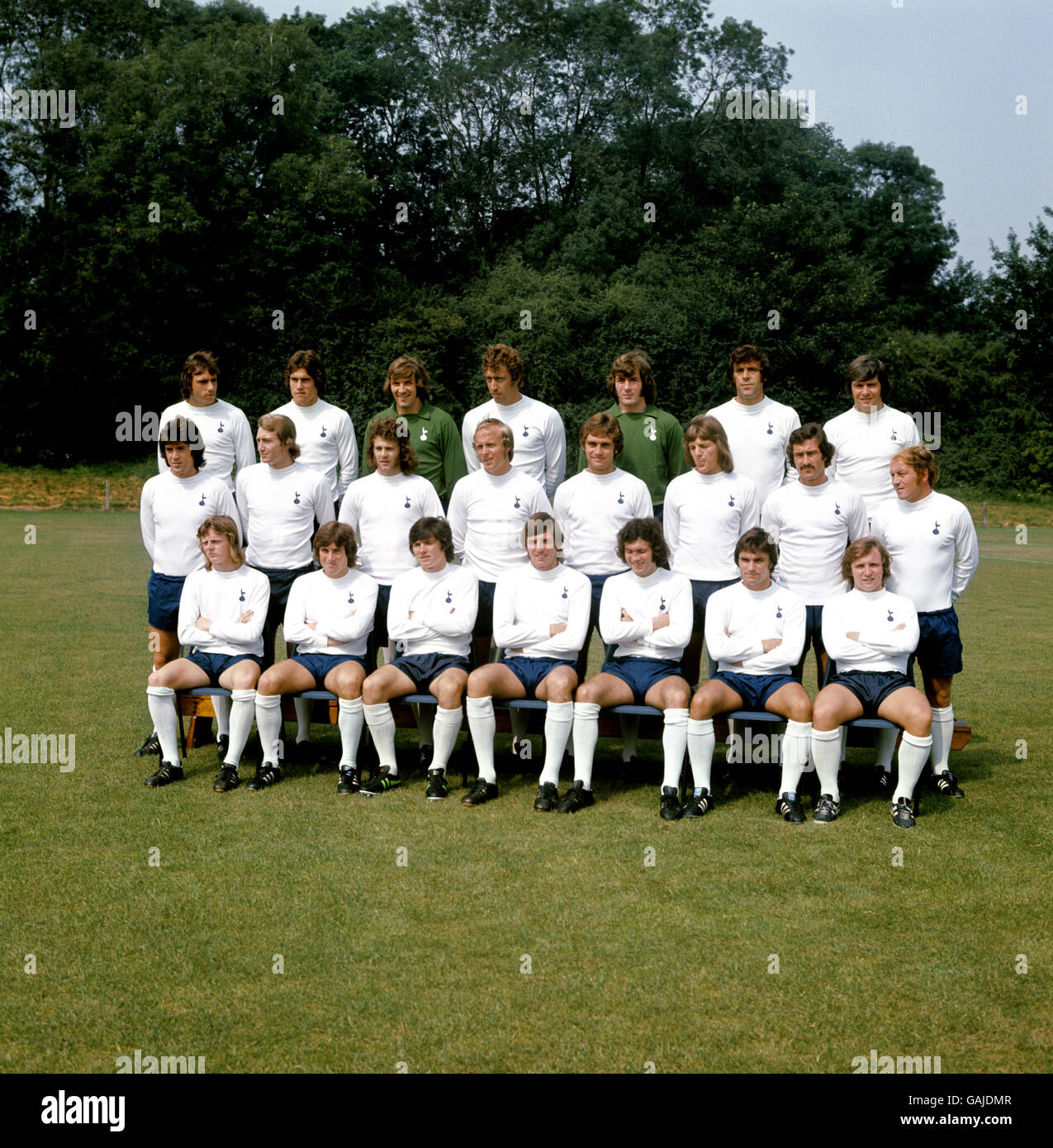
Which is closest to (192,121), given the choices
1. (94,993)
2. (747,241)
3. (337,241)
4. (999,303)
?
(337,241)

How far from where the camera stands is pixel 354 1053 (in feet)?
12.3

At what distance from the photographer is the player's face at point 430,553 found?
6.96 metres

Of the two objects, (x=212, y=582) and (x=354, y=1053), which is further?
(x=212, y=582)

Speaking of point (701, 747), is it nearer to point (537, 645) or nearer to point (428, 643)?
point (537, 645)

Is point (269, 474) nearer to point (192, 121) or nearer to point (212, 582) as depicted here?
point (212, 582)

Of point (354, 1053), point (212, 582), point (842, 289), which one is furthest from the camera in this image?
point (842, 289)

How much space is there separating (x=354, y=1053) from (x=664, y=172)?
156 ft

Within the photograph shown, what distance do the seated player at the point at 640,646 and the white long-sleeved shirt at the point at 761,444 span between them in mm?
914

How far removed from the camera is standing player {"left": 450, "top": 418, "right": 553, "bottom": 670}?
23.6ft

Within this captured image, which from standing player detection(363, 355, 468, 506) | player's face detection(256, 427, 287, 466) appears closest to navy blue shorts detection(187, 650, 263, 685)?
player's face detection(256, 427, 287, 466)

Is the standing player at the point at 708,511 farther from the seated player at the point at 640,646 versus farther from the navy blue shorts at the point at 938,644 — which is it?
the navy blue shorts at the point at 938,644

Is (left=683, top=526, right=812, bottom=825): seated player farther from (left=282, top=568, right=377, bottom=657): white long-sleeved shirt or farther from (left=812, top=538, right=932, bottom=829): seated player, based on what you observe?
(left=282, top=568, right=377, bottom=657): white long-sleeved shirt

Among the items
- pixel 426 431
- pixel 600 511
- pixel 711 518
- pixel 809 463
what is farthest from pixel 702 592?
pixel 426 431

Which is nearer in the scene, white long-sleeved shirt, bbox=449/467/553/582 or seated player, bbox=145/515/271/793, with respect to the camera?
seated player, bbox=145/515/271/793
